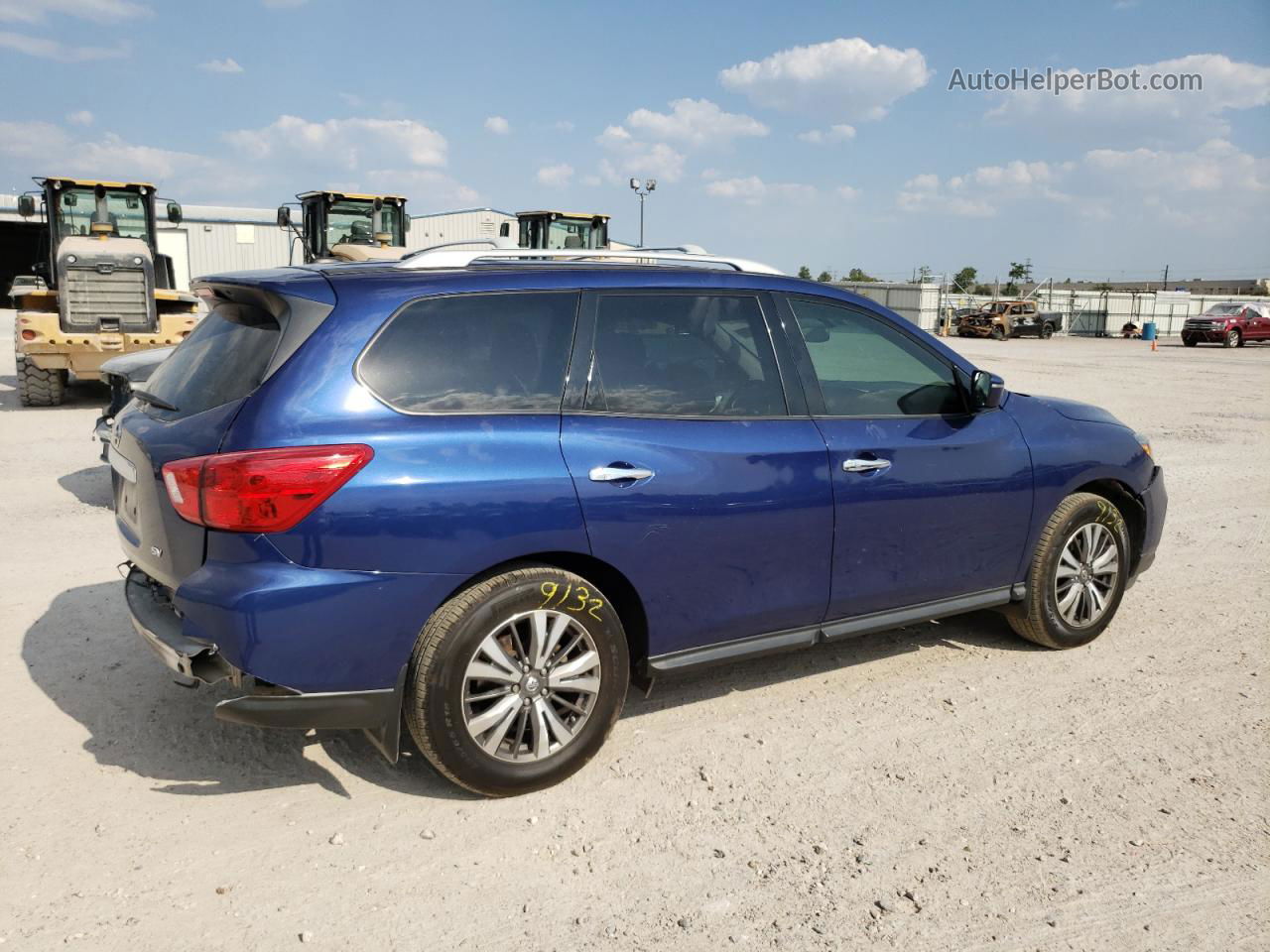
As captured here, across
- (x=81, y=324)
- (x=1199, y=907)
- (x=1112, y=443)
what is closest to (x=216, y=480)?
(x=1199, y=907)

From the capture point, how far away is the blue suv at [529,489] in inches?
120

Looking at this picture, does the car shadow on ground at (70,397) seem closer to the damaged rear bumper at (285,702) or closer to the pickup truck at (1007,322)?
the damaged rear bumper at (285,702)

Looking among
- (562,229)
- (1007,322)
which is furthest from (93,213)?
(1007,322)

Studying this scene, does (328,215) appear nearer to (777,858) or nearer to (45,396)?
(45,396)

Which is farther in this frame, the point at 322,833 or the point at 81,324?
the point at 81,324

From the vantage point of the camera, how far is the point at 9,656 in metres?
4.56

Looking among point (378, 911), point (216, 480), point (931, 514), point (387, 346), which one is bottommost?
point (378, 911)

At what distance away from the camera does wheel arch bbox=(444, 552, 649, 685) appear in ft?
11.0

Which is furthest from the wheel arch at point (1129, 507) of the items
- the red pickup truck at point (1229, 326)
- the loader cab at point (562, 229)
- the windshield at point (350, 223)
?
the red pickup truck at point (1229, 326)

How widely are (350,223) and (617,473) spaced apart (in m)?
14.6

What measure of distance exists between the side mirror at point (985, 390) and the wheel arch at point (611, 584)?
75.6 inches

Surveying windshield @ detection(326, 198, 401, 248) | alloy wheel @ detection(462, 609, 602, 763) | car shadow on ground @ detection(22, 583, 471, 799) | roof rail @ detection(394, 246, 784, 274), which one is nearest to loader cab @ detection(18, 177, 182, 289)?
windshield @ detection(326, 198, 401, 248)

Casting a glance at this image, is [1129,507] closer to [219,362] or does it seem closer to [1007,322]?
[219,362]

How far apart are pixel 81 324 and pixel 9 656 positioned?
964 cm
